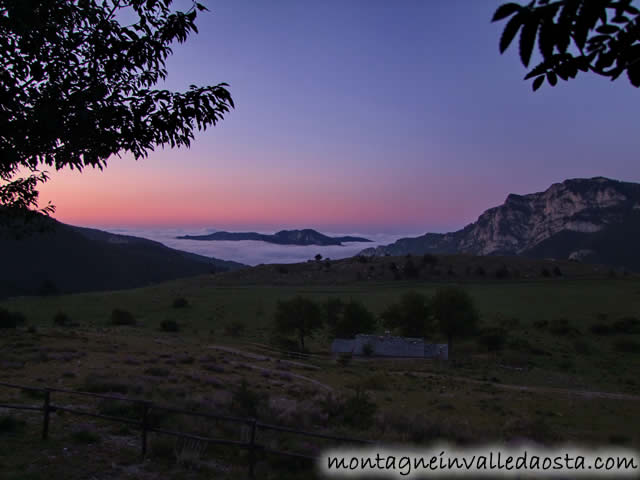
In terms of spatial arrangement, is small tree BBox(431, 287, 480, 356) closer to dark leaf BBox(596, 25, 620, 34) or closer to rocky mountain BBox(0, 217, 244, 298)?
dark leaf BBox(596, 25, 620, 34)

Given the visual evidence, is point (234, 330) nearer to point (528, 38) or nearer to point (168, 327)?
point (168, 327)

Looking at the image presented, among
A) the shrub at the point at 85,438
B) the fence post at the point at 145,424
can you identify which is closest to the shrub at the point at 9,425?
the shrub at the point at 85,438

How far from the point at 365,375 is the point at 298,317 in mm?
19823

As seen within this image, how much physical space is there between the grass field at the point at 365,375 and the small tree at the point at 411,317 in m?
5.59

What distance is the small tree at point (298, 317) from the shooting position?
5091cm

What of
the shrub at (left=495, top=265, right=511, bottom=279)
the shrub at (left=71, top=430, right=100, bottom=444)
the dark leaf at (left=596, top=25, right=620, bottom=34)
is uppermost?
the dark leaf at (left=596, top=25, right=620, bottom=34)

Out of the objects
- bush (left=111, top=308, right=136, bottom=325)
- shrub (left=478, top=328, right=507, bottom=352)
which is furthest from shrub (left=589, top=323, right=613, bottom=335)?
bush (left=111, top=308, right=136, bottom=325)

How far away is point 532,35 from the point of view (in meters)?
2.26

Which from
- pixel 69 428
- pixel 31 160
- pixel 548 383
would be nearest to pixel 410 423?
pixel 69 428

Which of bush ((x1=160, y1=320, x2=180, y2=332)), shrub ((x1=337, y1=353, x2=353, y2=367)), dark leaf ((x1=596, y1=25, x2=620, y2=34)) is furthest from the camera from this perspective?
bush ((x1=160, y1=320, x2=180, y2=332))

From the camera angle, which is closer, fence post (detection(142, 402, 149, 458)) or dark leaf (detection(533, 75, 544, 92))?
dark leaf (detection(533, 75, 544, 92))

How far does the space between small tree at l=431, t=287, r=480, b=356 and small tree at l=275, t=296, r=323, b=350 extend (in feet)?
47.1

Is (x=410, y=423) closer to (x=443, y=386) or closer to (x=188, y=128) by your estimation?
(x=188, y=128)

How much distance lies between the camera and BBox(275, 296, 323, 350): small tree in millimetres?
50906
